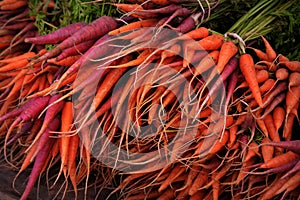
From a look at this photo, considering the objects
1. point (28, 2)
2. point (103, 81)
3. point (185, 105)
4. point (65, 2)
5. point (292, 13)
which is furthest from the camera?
point (28, 2)

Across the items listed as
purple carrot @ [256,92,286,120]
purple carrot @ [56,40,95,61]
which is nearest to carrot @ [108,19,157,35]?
purple carrot @ [56,40,95,61]

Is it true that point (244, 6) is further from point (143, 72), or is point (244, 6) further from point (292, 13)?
point (143, 72)

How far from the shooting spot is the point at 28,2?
2023mm

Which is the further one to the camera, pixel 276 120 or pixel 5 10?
pixel 5 10

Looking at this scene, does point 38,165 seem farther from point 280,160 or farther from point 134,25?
point 280,160

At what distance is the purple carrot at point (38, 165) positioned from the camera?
5.11 ft

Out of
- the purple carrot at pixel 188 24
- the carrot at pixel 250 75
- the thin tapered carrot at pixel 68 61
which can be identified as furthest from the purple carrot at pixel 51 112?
the carrot at pixel 250 75

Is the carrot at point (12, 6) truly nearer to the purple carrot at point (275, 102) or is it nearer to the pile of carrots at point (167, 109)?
the pile of carrots at point (167, 109)

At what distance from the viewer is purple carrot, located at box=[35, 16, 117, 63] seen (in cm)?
156

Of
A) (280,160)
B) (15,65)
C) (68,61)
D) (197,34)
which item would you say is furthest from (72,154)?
(280,160)

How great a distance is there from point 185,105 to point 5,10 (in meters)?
1.06

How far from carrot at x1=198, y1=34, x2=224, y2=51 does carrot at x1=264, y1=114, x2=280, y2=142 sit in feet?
0.90

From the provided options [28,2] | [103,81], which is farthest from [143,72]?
[28,2]

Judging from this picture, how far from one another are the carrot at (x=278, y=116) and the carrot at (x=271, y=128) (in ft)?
0.04
